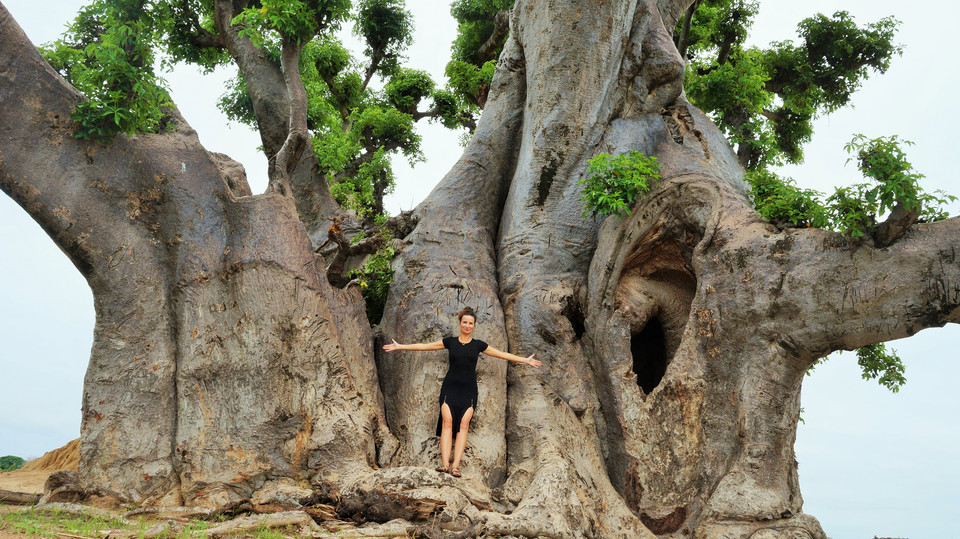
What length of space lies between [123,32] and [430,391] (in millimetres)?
4868

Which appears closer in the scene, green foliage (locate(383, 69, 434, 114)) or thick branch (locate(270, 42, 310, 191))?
thick branch (locate(270, 42, 310, 191))

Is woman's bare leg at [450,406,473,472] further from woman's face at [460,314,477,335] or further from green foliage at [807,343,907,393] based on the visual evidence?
green foliage at [807,343,907,393]

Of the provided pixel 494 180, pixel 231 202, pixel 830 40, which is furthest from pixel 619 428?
pixel 830 40

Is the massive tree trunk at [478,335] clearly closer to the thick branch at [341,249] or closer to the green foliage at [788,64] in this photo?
the thick branch at [341,249]

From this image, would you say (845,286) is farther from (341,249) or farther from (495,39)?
(495,39)

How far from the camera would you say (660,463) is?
7312 mm

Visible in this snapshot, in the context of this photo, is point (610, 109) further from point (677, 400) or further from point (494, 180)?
point (677, 400)

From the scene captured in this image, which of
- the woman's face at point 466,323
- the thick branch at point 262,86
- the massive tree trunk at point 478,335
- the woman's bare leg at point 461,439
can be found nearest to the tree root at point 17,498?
Result: the massive tree trunk at point 478,335

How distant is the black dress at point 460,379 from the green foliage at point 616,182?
198 cm

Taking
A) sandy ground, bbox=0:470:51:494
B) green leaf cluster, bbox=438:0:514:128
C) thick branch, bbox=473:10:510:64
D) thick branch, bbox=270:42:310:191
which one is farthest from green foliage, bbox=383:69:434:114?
sandy ground, bbox=0:470:51:494

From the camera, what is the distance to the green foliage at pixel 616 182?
24.8 ft

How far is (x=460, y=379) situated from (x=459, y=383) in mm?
40

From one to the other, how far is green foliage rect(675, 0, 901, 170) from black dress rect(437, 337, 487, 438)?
7.51 metres

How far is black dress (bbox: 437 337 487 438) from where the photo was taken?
6.82 m
